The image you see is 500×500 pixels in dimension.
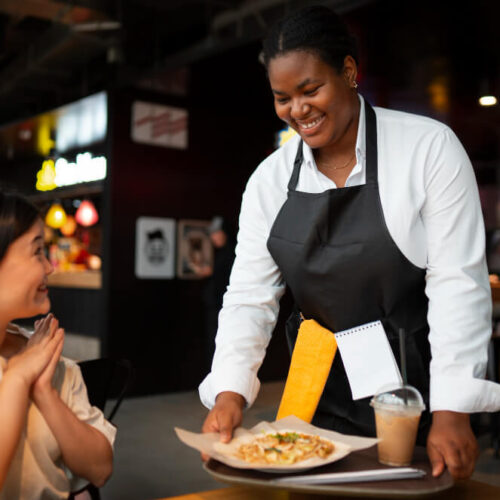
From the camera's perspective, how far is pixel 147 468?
3711 millimetres

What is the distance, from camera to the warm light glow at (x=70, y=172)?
6105mm

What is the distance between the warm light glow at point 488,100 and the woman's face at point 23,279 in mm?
6009

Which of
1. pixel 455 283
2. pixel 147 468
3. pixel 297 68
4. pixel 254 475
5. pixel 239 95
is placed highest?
pixel 239 95

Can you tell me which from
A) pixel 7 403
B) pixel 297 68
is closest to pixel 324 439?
pixel 7 403

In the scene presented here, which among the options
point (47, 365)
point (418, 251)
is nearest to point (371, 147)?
point (418, 251)

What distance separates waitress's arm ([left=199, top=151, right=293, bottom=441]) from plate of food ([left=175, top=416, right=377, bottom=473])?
0.16 metres

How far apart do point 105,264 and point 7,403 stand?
450 centimetres

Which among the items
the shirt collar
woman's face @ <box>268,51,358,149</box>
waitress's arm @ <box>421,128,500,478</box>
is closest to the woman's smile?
woman's face @ <box>268,51,358,149</box>

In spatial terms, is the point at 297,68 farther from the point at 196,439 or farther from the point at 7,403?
the point at 7,403

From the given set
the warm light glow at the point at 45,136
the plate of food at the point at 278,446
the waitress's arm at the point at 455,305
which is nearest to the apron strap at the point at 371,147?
the waitress's arm at the point at 455,305

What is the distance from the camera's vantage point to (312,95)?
1342 millimetres

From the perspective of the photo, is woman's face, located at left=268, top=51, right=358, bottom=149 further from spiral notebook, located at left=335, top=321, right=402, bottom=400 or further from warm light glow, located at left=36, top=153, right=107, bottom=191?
warm light glow, located at left=36, top=153, right=107, bottom=191

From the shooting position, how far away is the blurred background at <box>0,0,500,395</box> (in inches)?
209

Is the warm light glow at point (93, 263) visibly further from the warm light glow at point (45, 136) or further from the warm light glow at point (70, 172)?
the warm light glow at point (45, 136)
